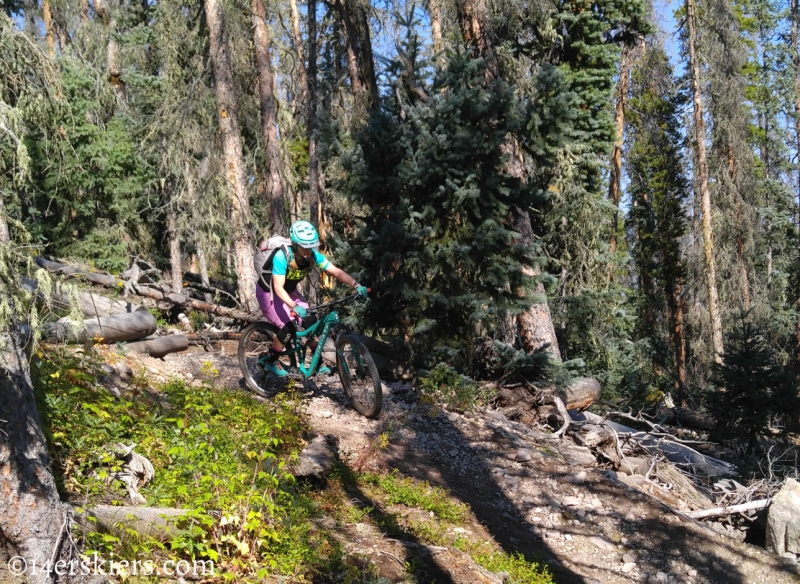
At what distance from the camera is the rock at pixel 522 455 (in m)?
7.51

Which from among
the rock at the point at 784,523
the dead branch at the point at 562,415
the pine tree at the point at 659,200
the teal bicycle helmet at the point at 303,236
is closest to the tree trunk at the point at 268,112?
the teal bicycle helmet at the point at 303,236

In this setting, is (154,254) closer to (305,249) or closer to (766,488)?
(305,249)

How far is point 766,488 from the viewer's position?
25.2 feet

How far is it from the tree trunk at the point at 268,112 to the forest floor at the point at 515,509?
5846 millimetres

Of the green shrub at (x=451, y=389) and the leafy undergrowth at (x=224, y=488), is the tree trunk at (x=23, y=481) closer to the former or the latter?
the leafy undergrowth at (x=224, y=488)

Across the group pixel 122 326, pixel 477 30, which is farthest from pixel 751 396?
pixel 122 326

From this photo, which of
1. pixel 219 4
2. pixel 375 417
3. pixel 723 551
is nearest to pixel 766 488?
pixel 723 551

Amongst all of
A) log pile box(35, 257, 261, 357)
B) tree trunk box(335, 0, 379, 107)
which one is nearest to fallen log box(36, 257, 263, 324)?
log pile box(35, 257, 261, 357)

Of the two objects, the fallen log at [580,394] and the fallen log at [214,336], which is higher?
the fallen log at [214,336]

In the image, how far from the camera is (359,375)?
291 inches

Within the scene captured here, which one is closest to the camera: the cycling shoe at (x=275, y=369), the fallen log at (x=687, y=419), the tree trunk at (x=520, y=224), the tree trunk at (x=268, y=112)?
the cycling shoe at (x=275, y=369)

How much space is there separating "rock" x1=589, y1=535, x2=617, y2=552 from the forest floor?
0.01m

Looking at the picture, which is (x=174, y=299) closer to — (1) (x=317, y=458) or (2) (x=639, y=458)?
(1) (x=317, y=458)

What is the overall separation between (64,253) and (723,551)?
1562cm
